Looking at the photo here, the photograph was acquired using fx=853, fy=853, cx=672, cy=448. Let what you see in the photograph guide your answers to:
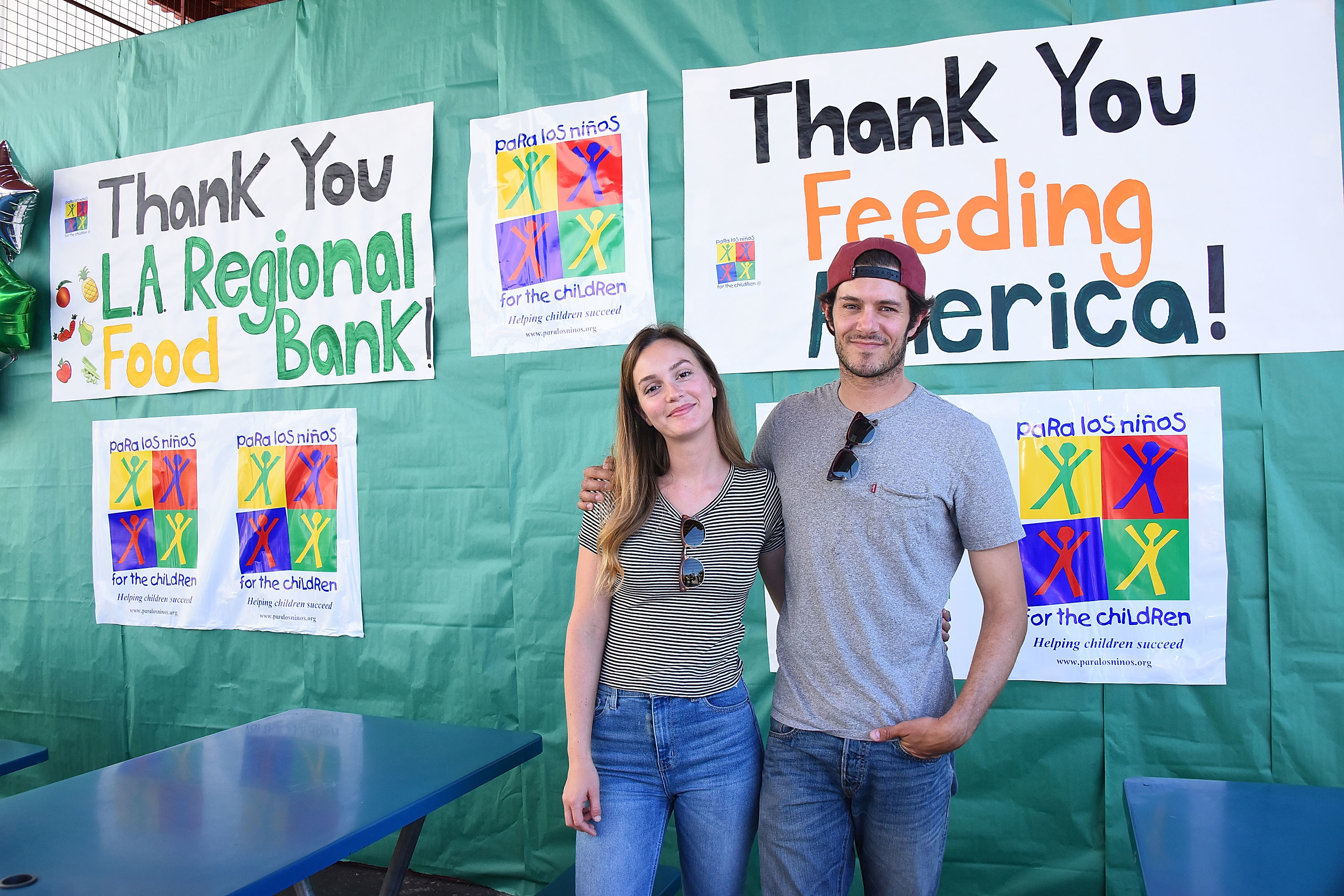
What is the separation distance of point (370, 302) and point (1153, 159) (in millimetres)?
2135

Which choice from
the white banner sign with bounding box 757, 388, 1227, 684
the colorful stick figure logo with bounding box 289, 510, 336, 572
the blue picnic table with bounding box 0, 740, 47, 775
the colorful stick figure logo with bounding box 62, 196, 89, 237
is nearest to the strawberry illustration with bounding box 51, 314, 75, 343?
the colorful stick figure logo with bounding box 62, 196, 89, 237

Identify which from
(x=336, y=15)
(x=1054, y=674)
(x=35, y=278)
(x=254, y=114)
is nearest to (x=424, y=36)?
(x=336, y=15)

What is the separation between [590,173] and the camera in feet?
7.78

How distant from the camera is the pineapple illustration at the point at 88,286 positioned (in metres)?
2.99

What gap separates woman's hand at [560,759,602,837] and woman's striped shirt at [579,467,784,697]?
132 mm

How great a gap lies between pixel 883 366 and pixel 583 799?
0.81 meters

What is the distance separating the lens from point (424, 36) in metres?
2.57

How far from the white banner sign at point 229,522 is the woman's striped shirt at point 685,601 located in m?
1.55

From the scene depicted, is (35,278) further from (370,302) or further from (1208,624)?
(1208,624)

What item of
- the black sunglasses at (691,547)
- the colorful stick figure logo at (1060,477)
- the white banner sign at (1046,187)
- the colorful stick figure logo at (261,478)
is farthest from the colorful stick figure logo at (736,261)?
the colorful stick figure logo at (261,478)

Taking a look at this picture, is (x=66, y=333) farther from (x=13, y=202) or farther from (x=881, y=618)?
(x=881, y=618)

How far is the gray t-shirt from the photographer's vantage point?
1268 mm

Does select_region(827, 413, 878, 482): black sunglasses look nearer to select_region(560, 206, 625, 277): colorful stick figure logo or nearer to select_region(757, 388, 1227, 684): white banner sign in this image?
select_region(757, 388, 1227, 684): white banner sign

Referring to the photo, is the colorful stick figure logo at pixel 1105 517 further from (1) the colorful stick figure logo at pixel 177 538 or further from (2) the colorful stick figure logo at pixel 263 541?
(1) the colorful stick figure logo at pixel 177 538
